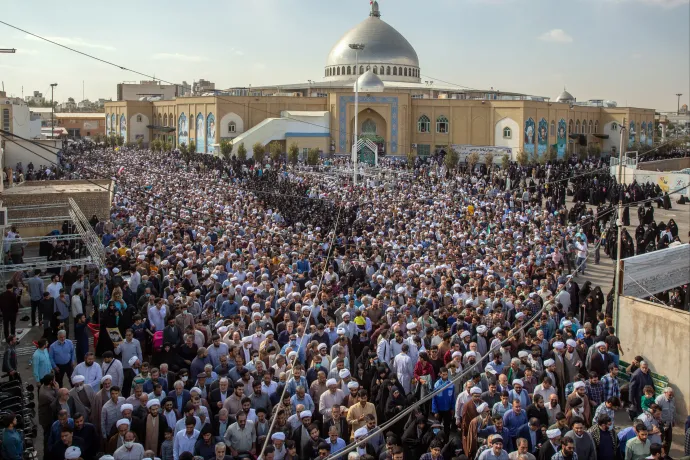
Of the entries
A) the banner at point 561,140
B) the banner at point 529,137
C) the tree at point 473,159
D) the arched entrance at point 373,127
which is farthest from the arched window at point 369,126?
the banner at point 561,140

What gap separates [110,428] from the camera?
21.2ft

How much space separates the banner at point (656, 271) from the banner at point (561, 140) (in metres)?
38.6

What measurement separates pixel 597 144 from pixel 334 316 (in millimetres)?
46102

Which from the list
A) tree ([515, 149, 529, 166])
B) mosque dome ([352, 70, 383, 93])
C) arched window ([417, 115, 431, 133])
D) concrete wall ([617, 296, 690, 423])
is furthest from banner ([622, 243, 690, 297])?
arched window ([417, 115, 431, 133])

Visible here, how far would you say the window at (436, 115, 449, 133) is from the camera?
1841 inches

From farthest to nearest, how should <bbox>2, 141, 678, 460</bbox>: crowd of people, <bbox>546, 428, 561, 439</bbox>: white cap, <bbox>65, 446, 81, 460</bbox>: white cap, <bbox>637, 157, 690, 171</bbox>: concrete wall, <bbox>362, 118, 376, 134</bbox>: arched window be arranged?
<bbox>362, 118, 376, 134</bbox>: arched window
<bbox>637, 157, 690, 171</bbox>: concrete wall
<bbox>2, 141, 678, 460</bbox>: crowd of people
<bbox>546, 428, 561, 439</bbox>: white cap
<bbox>65, 446, 81, 460</bbox>: white cap

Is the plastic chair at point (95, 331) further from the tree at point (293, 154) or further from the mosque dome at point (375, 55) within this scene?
the mosque dome at point (375, 55)

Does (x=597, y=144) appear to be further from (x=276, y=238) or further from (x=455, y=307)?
(x=455, y=307)

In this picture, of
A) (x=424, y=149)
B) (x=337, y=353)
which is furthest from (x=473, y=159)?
(x=337, y=353)

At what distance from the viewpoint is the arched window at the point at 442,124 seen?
153 feet

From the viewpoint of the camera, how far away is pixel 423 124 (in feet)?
153

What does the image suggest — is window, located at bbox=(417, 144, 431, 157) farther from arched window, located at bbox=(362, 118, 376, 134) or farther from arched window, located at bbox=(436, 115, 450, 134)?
arched window, located at bbox=(362, 118, 376, 134)

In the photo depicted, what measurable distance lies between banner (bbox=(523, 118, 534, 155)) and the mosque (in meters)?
0.06

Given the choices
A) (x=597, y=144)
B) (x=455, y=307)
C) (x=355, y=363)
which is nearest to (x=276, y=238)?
(x=455, y=307)
